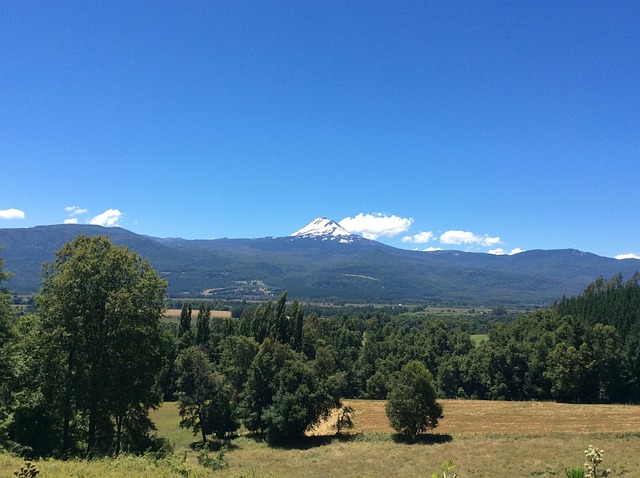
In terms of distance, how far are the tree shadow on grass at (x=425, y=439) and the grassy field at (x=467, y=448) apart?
0.33 ft

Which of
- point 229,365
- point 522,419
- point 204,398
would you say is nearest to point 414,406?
Result: point 522,419

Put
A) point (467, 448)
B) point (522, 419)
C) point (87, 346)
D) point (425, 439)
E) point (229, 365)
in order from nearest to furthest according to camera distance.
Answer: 1. point (87, 346)
2. point (467, 448)
3. point (425, 439)
4. point (522, 419)
5. point (229, 365)

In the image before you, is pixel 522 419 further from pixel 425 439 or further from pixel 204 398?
pixel 204 398

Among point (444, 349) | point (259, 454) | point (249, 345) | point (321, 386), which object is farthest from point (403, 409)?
point (444, 349)

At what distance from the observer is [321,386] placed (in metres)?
47.3

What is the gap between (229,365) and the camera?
208ft

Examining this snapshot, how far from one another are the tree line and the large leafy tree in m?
0.07

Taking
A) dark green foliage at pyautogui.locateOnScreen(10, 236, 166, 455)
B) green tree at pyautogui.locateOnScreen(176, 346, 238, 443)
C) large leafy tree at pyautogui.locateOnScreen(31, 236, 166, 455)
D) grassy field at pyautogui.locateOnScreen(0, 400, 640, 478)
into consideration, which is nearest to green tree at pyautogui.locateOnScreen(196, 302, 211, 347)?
grassy field at pyautogui.locateOnScreen(0, 400, 640, 478)

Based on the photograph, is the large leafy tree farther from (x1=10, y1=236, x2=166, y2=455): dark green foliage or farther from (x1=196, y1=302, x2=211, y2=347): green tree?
(x1=196, y1=302, x2=211, y2=347): green tree

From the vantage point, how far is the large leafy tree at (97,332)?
21.1 m

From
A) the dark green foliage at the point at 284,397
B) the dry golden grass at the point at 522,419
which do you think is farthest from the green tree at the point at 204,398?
the dry golden grass at the point at 522,419

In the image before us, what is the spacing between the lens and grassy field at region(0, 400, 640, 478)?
3070 centimetres

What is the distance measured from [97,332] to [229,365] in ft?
144

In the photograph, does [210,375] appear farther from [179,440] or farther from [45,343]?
[45,343]
